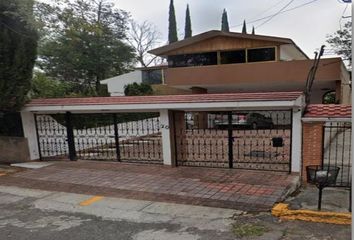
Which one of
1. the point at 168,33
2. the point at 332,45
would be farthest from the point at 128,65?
the point at 332,45

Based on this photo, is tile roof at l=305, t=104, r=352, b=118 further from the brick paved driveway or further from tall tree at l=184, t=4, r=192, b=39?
tall tree at l=184, t=4, r=192, b=39

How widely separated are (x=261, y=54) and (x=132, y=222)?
55.4 ft

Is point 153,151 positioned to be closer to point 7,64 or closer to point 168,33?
point 7,64

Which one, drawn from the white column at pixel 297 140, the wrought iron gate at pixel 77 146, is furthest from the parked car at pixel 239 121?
the white column at pixel 297 140

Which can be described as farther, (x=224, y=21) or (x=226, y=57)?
(x=224, y=21)

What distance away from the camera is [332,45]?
95.3ft

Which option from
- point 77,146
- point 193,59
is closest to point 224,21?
point 193,59

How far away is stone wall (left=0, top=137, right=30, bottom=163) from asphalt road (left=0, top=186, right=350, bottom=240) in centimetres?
457

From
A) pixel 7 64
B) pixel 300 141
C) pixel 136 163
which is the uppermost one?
pixel 7 64

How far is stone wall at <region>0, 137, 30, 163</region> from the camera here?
11.5 metres

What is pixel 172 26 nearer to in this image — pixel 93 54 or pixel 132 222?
pixel 93 54

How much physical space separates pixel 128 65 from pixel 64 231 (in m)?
29.9

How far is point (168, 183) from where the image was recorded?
823 cm

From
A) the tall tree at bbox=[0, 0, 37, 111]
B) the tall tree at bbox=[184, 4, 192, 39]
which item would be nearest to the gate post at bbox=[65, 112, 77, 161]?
the tall tree at bbox=[0, 0, 37, 111]
